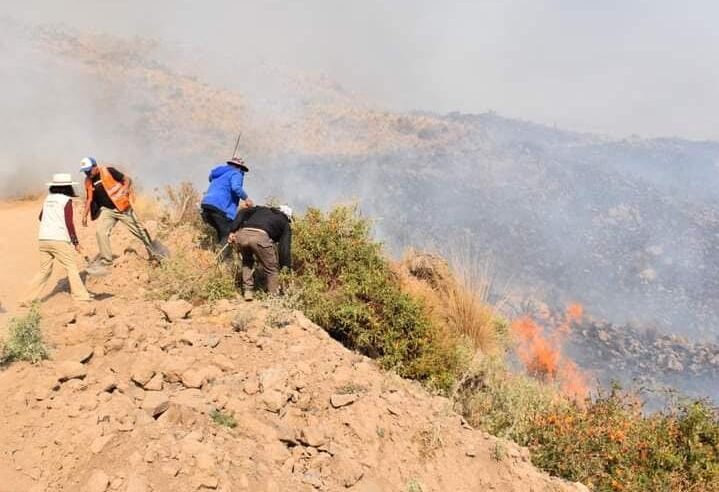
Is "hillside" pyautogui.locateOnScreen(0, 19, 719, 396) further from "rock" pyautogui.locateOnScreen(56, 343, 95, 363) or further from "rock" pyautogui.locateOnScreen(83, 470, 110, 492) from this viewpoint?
"rock" pyautogui.locateOnScreen(83, 470, 110, 492)

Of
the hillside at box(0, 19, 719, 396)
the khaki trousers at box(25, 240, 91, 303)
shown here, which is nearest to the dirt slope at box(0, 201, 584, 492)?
the khaki trousers at box(25, 240, 91, 303)

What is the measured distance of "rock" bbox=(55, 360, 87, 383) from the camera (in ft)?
12.1

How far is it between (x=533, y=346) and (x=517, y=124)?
1887 centimetres

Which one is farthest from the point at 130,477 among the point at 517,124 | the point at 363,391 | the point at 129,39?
the point at 129,39

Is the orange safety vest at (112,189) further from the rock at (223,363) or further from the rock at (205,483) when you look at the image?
the rock at (205,483)

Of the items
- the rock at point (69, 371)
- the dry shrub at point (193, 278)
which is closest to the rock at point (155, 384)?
the rock at point (69, 371)

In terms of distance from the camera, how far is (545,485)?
3.81 m

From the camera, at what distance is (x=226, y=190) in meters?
6.32

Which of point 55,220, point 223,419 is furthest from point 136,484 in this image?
point 55,220

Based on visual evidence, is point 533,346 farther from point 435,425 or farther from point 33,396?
point 33,396

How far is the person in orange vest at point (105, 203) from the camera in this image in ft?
20.4

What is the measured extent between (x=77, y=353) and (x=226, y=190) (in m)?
2.72

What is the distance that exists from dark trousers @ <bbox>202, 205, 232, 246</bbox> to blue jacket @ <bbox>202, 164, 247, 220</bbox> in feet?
0.17

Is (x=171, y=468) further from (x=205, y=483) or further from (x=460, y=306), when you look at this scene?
(x=460, y=306)
